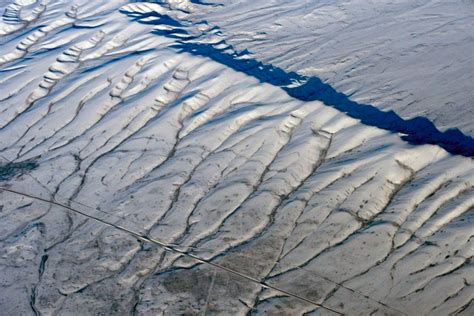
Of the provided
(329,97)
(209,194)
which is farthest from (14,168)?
(329,97)

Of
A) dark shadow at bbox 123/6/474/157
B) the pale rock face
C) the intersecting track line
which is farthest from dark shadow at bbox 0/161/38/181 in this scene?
dark shadow at bbox 123/6/474/157

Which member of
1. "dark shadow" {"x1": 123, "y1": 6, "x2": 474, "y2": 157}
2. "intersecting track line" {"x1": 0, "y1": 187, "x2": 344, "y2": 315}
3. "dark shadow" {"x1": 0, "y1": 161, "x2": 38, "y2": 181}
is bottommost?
"intersecting track line" {"x1": 0, "y1": 187, "x2": 344, "y2": 315}

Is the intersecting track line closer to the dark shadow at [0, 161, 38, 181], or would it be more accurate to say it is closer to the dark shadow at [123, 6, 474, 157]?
the dark shadow at [0, 161, 38, 181]

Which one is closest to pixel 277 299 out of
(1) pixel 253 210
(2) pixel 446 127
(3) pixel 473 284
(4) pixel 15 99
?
(1) pixel 253 210

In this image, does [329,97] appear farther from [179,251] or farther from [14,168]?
[14,168]

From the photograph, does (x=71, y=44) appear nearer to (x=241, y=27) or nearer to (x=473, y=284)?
(x=241, y=27)

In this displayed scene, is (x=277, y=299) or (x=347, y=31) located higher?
(x=347, y=31)

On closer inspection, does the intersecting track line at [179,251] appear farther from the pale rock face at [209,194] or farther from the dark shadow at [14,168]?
the dark shadow at [14,168]
